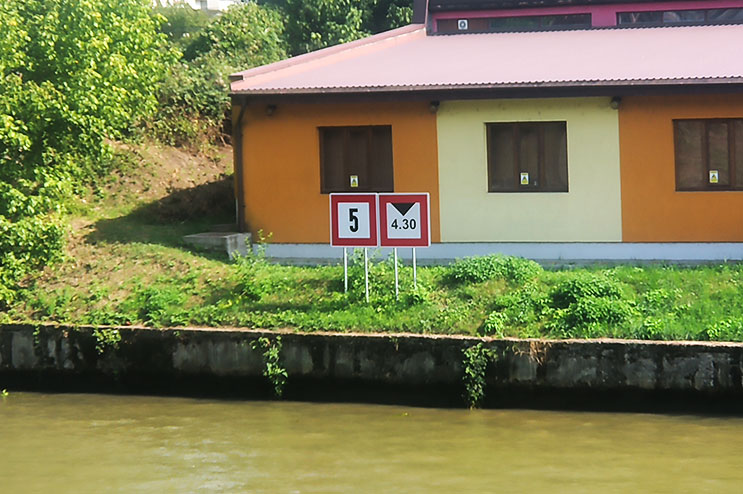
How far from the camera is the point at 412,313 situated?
1652 centimetres

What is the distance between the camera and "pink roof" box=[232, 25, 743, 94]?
1934 cm

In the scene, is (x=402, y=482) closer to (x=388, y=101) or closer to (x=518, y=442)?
(x=518, y=442)

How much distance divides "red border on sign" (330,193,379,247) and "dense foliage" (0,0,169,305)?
4393 mm

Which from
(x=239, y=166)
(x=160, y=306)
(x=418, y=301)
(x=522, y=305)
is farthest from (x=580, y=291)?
(x=239, y=166)

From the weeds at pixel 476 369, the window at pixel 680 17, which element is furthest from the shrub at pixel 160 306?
the window at pixel 680 17

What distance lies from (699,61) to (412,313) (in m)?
7.27

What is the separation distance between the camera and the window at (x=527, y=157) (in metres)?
19.8

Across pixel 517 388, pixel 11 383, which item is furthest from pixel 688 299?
pixel 11 383

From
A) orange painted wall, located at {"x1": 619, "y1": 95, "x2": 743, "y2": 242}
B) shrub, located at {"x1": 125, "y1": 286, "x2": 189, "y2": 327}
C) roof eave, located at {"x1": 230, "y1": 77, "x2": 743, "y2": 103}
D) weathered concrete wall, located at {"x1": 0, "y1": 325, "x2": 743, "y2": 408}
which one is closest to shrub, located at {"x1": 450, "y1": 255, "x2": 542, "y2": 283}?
weathered concrete wall, located at {"x1": 0, "y1": 325, "x2": 743, "y2": 408}

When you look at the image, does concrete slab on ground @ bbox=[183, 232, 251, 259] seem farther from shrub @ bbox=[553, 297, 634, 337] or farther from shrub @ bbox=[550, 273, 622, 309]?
shrub @ bbox=[553, 297, 634, 337]

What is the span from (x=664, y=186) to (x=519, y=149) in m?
2.46

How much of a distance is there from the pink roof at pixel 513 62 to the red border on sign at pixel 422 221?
3202mm

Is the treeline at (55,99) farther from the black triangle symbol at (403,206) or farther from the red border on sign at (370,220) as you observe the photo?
the black triangle symbol at (403,206)

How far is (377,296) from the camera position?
17.2 meters
